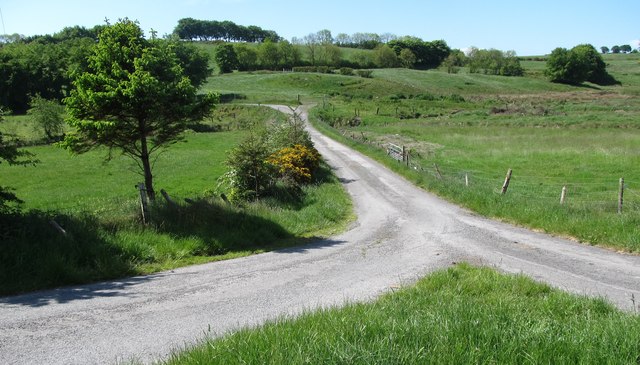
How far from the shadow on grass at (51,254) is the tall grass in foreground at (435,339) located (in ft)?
19.5

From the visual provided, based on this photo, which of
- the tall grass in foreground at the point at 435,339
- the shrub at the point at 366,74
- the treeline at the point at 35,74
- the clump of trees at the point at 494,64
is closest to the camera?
the tall grass in foreground at the point at 435,339

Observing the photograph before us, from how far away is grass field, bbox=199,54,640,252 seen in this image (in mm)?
17188

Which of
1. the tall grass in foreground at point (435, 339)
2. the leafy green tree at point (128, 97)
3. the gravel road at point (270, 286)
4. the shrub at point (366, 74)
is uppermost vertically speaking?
the shrub at point (366, 74)

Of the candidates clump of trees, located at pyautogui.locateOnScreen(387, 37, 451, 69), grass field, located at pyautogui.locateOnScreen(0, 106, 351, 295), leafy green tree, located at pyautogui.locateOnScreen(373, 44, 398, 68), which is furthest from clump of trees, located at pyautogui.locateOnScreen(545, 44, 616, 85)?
grass field, located at pyautogui.locateOnScreen(0, 106, 351, 295)

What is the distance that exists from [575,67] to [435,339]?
148 meters

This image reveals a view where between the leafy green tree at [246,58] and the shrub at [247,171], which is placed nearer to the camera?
the shrub at [247,171]

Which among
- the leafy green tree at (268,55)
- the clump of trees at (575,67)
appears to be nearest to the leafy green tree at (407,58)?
the clump of trees at (575,67)

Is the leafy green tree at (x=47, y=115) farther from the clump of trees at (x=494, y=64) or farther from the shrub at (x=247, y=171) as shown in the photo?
the clump of trees at (x=494, y=64)

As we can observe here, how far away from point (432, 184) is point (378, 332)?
20.2 meters

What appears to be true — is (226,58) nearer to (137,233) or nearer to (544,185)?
(544,185)

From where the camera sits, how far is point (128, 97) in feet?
44.0

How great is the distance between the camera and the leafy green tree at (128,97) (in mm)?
13250

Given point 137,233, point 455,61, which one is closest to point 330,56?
point 455,61

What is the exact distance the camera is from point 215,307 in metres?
8.48
